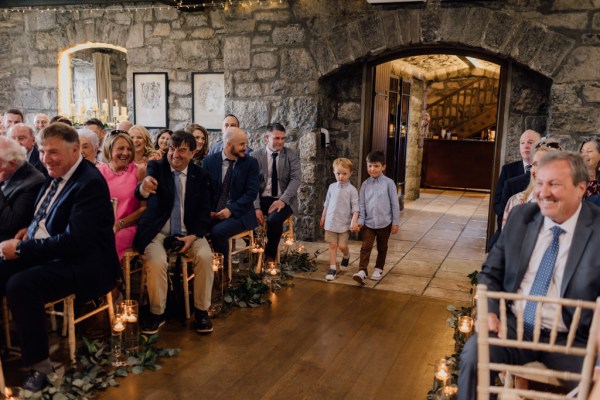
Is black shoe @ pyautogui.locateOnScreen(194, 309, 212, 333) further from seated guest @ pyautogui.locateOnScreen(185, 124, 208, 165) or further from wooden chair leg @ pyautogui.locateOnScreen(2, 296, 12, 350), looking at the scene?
seated guest @ pyautogui.locateOnScreen(185, 124, 208, 165)

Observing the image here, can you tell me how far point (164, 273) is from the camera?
3.35 m

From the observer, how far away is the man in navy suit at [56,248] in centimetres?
260

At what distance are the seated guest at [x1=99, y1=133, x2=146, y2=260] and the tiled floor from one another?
171cm

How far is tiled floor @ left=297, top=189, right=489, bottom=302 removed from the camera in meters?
4.52

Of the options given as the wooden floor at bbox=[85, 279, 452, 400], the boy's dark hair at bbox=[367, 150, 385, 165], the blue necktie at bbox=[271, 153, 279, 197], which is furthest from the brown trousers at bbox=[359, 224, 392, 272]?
the blue necktie at bbox=[271, 153, 279, 197]

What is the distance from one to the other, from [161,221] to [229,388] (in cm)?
128

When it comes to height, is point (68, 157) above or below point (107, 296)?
above

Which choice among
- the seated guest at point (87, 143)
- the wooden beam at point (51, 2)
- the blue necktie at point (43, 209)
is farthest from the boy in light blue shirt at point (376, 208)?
the wooden beam at point (51, 2)

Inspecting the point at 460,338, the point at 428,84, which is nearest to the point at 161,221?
the point at 460,338

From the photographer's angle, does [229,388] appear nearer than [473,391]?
No

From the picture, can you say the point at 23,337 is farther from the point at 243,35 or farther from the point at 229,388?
the point at 243,35

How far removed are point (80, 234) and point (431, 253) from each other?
3.93 metres

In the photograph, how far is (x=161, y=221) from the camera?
3.50 meters

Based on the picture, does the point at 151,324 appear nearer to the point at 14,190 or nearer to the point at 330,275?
the point at 14,190
